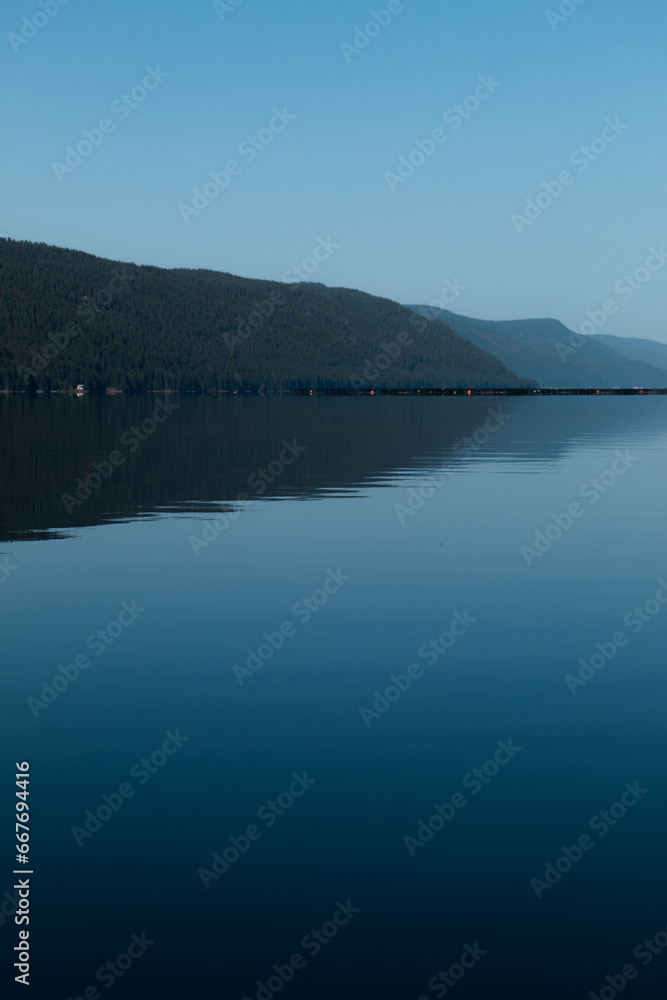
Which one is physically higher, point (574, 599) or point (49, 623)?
point (574, 599)

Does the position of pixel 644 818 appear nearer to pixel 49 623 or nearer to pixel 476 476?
pixel 49 623

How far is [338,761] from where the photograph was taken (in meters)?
14.0

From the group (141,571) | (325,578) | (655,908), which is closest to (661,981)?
(655,908)

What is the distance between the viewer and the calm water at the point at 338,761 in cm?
962

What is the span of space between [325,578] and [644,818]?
50.3ft

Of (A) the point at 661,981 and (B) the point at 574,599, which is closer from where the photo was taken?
(A) the point at 661,981

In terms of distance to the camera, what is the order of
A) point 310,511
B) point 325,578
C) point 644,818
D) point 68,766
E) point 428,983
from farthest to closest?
point 310,511 → point 325,578 → point 68,766 → point 644,818 → point 428,983

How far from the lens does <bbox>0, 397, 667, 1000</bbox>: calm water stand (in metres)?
9.62

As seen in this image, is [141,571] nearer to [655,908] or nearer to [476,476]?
[655,908]

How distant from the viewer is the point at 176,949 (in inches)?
377

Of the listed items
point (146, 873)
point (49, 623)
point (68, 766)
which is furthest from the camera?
point (49, 623)

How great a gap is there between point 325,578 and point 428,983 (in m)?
18.0

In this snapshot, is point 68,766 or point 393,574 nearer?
point 68,766

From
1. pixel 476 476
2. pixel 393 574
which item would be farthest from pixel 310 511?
pixel 476 476
